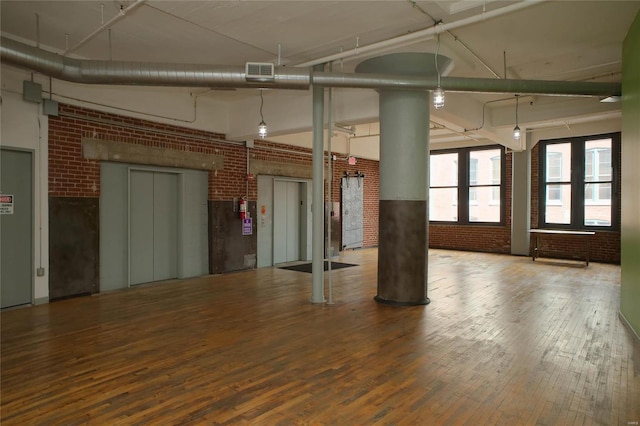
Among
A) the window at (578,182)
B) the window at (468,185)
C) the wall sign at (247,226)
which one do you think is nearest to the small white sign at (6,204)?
the wall sign at (247,226)

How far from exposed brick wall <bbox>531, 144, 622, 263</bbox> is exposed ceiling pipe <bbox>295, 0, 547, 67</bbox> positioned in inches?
296

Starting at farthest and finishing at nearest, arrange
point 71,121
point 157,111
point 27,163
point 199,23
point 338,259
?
point 338,259
point 157,111
point 71,121
point 27,163
point 199,23

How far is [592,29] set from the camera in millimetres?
5098

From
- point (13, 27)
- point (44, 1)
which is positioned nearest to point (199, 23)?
point (44, 1)

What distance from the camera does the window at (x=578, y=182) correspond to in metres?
10.5

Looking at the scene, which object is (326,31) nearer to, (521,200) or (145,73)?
(145,73)

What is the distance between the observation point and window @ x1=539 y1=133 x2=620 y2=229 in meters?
10.5

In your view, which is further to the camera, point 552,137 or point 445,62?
point 552,137

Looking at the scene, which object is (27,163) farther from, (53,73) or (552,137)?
(552,137)

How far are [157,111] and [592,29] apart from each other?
6.55 meters

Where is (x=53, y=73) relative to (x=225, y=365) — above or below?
above

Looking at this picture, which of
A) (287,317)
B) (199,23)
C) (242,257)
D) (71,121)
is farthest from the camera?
(242,257)

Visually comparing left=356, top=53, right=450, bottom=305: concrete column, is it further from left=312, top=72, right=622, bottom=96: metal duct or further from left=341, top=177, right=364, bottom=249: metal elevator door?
left=341, top=177, right=364, bottom=249: metal elevator door

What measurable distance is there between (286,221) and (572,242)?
7544mm
